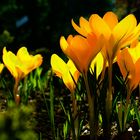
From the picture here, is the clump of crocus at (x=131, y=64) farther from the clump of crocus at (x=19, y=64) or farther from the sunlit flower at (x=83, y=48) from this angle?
the clump of crocus at (x=19, y=64)

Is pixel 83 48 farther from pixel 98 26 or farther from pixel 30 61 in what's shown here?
pixel 30 61

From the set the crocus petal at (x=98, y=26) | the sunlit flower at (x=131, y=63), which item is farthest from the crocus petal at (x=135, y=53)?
the crocus petal at (x=98, y=26)

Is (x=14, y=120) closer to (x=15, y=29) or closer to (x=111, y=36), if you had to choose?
(x=111, y=36)

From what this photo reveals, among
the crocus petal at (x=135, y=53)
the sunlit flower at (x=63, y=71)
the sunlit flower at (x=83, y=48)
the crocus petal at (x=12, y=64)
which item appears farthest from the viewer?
the crocus petal at (x=12, y=64)

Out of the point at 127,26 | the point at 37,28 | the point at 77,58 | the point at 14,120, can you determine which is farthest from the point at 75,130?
the point at 37,28

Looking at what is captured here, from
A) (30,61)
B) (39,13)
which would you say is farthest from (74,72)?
(39,13)

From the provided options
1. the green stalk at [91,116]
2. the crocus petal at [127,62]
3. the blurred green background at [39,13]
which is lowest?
the green stalk at [91,116]
